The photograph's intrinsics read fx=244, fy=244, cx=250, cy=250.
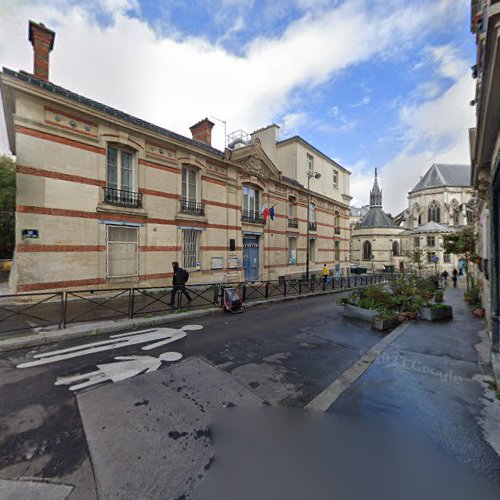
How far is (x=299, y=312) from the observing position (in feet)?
28.3

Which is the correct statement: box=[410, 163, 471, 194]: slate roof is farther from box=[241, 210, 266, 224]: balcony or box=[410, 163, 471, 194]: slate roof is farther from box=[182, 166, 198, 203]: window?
box=[182, 166, 198, 203]: window

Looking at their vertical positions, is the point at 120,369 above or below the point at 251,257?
below

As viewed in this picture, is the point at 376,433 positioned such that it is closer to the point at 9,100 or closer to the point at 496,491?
the point at 496,491

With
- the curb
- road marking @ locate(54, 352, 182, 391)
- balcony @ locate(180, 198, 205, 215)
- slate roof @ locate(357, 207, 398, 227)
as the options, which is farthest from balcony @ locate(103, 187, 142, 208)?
slate roof @ locate(357, 207, 398, 227)

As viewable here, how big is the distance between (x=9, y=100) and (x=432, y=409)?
13.3 metres

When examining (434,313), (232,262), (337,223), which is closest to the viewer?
(434,313)

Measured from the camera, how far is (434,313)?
24.1 ft

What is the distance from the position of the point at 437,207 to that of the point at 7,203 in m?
54.6

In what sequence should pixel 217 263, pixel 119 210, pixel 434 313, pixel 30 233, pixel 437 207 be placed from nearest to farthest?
→ pixel 434 313
pixel 30 233
pixel 119 210
pixel 217 263
pixel 437 207

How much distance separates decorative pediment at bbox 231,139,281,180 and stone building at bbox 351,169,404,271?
30.8 m

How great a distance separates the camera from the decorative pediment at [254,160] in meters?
14.9

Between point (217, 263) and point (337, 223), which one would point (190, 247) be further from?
point (337, 223)

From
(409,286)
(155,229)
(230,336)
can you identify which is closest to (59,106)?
(155,229)

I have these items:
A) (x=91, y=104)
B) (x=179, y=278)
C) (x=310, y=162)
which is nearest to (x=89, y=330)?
(x=179, y=278)
